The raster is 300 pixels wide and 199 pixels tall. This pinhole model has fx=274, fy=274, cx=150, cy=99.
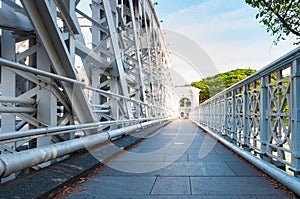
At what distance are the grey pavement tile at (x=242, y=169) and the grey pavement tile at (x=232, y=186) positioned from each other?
207mm

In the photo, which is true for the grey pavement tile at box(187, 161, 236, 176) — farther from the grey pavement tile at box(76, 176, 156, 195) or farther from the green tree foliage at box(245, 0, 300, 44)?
the green tree foliage at box(245, 0, 300, 44)

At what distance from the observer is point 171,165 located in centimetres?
324

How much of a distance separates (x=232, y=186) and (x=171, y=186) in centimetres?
51

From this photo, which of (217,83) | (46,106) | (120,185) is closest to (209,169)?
(120,185)

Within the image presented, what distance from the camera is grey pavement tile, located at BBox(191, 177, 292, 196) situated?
213cm

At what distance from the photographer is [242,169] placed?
296cm

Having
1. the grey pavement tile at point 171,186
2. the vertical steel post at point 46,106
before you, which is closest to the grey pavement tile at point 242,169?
the grey pavement tile at point 171,186

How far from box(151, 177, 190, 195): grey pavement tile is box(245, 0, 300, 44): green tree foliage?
15.7 ft

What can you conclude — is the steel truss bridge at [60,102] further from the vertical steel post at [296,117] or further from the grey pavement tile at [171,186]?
the grey pavement tile at [171,186]

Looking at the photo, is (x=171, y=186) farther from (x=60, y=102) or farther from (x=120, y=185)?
(x=60, y=102)

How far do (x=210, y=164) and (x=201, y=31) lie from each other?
54.3 feet

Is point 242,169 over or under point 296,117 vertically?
under

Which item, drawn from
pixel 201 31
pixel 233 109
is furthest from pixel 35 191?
pixel 201 31

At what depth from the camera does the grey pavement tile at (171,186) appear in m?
2.18
